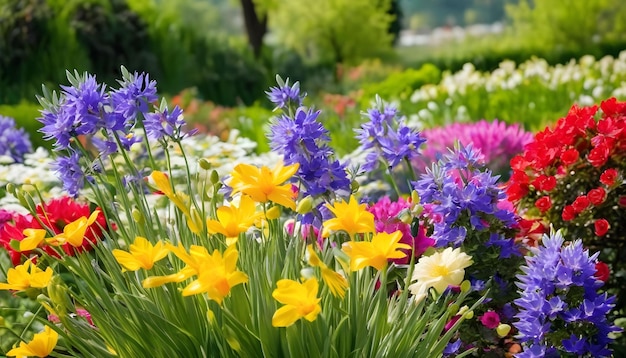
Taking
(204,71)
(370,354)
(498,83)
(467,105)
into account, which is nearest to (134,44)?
(204,71)

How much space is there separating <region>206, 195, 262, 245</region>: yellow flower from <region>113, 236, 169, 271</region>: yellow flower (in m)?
0.11

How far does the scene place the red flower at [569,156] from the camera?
273cm

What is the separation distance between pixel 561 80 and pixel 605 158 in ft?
18.0

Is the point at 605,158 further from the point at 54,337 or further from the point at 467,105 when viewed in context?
the point at 467,105

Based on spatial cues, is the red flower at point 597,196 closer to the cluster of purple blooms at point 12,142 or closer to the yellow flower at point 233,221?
the yellow flower at point 233,221

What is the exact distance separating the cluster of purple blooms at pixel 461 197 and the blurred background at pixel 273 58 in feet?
9.09

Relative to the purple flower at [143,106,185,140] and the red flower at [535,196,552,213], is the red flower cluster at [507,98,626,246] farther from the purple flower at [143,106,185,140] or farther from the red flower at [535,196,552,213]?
the purple flower at [143,106,185,140]

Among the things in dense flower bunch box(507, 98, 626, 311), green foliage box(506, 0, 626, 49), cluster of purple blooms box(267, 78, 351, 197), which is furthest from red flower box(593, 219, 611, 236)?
green foliage box(506, 0, 626, 49)

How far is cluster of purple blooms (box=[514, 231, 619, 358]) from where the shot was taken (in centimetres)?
207

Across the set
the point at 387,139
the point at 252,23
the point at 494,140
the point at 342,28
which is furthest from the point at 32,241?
the point at 342,28

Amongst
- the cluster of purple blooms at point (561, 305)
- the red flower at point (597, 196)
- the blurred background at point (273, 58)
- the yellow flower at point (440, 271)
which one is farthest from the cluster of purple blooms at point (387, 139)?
the blurred background at point (273, 58)

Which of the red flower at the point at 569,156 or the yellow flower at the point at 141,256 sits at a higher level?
the yellow flower at the point at 141,256

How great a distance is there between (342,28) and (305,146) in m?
16.9

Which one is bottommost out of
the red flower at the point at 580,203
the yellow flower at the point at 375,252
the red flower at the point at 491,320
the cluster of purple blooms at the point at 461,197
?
the red flower at the point at 491,320
